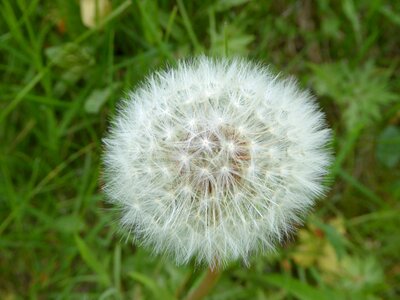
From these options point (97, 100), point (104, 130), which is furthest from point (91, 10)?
point (104, 130)

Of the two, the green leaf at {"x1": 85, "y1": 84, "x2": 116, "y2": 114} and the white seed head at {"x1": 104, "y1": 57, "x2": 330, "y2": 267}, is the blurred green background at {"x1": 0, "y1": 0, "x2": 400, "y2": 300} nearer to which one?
the green leaf at {"x1": 85, "y1": 84, "x2": 116, "y2": 114}

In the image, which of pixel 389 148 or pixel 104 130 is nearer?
pixel 104 130

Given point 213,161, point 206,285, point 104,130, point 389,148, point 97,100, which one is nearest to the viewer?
point 213,161

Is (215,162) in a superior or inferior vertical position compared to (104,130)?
inferior

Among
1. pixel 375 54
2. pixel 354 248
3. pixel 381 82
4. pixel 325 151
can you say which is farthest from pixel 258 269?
pixel 375 54

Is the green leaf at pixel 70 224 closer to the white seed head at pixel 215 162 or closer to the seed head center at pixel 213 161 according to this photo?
the white seed head at pixel 215 162

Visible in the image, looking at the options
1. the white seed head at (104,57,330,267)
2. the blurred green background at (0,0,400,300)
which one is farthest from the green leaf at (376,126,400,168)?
the white seed head at (104,57,330,267)

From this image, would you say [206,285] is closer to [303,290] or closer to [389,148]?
[303,290]
